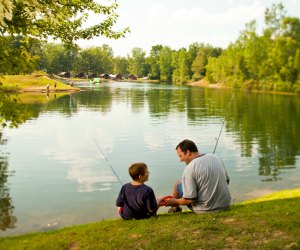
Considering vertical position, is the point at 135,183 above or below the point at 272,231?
above

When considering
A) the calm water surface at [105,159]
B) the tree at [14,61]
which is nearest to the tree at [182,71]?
the calm water surface at [105,159]

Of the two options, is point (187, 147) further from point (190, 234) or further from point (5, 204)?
point (5, 204)

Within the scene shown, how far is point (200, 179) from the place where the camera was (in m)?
8.02

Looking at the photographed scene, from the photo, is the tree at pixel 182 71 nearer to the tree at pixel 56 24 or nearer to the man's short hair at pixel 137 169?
the tree at pixel 56 24

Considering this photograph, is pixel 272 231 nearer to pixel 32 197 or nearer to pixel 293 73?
pixel 32 197

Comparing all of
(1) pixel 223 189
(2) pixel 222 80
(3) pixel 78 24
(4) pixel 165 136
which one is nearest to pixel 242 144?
(4) pixel 165 136

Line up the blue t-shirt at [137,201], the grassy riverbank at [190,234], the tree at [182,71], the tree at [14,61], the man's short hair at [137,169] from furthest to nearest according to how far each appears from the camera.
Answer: the tree at [182,71]
the tree at [14,61]
the blue t-shirt at [137,201]
the man's short hair at [137,169]
the grassy riverbank at [190,234]

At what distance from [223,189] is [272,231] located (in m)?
1.34

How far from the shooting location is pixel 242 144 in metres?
27.0

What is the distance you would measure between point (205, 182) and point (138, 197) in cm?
141

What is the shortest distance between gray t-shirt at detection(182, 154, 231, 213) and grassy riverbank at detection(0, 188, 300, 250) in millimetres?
293

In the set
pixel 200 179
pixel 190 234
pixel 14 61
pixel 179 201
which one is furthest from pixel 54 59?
pixel 190 234

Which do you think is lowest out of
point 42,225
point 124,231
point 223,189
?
point 42,225

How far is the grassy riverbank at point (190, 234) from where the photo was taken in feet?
22.7
